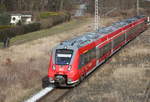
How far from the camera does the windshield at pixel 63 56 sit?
55.7 feet

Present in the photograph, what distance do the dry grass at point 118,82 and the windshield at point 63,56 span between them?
172 cm

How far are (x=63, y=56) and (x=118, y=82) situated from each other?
378 cm

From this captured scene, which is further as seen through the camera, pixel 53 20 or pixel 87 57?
pixel 53 20

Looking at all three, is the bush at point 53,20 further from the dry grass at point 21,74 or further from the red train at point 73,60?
the red train at point 73,60

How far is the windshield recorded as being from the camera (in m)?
17.0

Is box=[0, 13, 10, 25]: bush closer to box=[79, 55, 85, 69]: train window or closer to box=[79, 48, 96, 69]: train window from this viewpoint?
box=[79, 48, 96, 69]: train window

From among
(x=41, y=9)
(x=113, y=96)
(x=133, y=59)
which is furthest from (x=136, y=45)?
(x=41, y=9)

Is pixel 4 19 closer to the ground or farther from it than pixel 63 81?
farther from it

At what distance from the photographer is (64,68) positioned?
16797 millimetres

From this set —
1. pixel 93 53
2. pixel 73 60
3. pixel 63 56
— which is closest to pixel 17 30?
pixel 93 53

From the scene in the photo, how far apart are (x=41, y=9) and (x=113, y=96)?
255 feet

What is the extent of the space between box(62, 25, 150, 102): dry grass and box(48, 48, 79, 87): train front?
2.58 feet

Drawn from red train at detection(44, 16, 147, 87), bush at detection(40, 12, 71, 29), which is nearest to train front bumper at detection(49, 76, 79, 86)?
red train at detection(44, 16, 147, 87)

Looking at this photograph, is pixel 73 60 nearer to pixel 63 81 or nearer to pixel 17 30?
pixel 63 81
